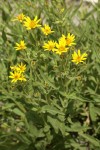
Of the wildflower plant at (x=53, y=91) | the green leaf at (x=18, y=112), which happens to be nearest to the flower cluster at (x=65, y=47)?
the wildflower plant at (x=53, y=91)

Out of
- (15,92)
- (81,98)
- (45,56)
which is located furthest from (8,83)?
(81,98)

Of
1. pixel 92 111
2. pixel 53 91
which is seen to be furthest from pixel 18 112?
pixel 92 111

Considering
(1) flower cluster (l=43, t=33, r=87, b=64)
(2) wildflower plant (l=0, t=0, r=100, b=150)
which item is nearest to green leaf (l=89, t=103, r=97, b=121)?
(2) wildflower plant (l=0, t=0, r=100, b=150)

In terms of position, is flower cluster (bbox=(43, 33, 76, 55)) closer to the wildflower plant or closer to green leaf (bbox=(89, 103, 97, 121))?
the wildflower plant

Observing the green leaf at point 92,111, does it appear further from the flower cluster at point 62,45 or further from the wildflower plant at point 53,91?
the flower cluster at point 62,45

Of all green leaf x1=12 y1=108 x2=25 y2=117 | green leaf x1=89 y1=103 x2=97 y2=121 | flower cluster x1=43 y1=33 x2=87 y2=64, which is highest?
flower cluster x1=43 y1=33 x2=87 y2=64

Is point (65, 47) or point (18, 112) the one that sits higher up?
point (65, 47)

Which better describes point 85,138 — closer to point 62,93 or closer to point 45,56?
point 62,93

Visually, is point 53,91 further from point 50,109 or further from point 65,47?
point 65,47
